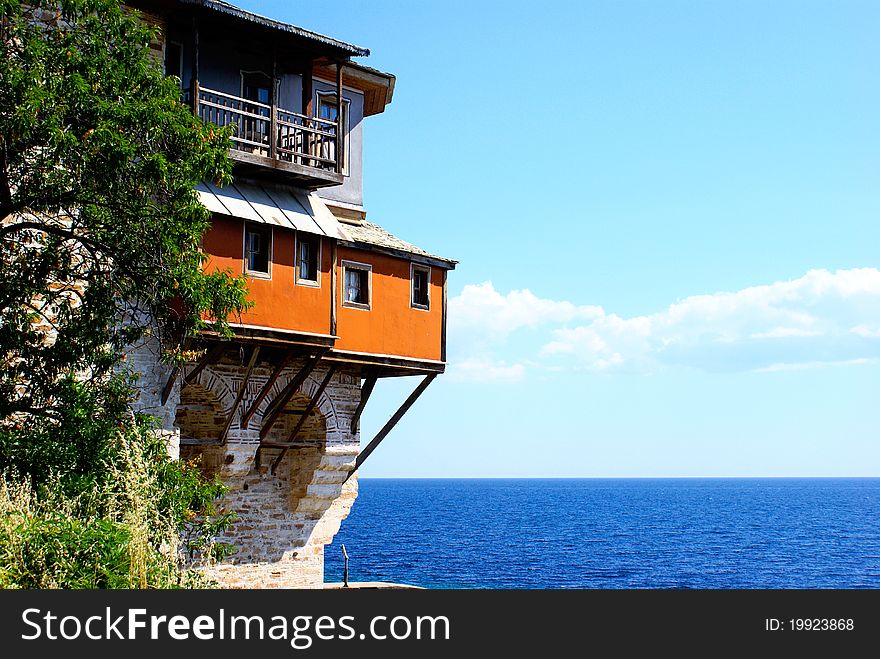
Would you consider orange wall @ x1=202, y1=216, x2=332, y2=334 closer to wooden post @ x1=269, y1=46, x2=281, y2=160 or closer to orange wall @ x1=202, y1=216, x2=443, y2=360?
orange wall @ x1=202, y1=216, x2=443, y2=360

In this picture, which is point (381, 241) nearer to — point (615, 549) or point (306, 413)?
point (306, 413)

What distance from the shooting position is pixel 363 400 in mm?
25875

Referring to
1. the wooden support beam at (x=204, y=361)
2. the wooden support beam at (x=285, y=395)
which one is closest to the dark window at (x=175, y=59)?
the wooden support beam at (x=204, y=361)

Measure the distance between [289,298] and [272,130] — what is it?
3.28 metres

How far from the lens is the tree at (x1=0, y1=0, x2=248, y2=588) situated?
579 inches

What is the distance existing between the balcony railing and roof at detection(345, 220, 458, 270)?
5.18 feet

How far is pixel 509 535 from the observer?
9688 cm

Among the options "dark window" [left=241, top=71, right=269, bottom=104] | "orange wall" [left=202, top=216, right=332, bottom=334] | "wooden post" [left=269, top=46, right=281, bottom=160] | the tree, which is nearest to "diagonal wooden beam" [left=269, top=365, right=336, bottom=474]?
"orange wall" [left=202, top=216, right=332, bottom=334]

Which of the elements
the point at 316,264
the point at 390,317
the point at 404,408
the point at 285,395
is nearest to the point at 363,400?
the point at 404,408

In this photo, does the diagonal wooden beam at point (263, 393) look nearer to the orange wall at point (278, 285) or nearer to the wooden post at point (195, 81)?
the orange wall at point (278, 285)

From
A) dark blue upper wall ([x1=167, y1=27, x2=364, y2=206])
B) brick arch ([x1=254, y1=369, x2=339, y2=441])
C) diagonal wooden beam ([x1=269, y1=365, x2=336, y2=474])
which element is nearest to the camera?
dark blue upper wall ([x1=167, y1=27, x2=364, y2=206])
